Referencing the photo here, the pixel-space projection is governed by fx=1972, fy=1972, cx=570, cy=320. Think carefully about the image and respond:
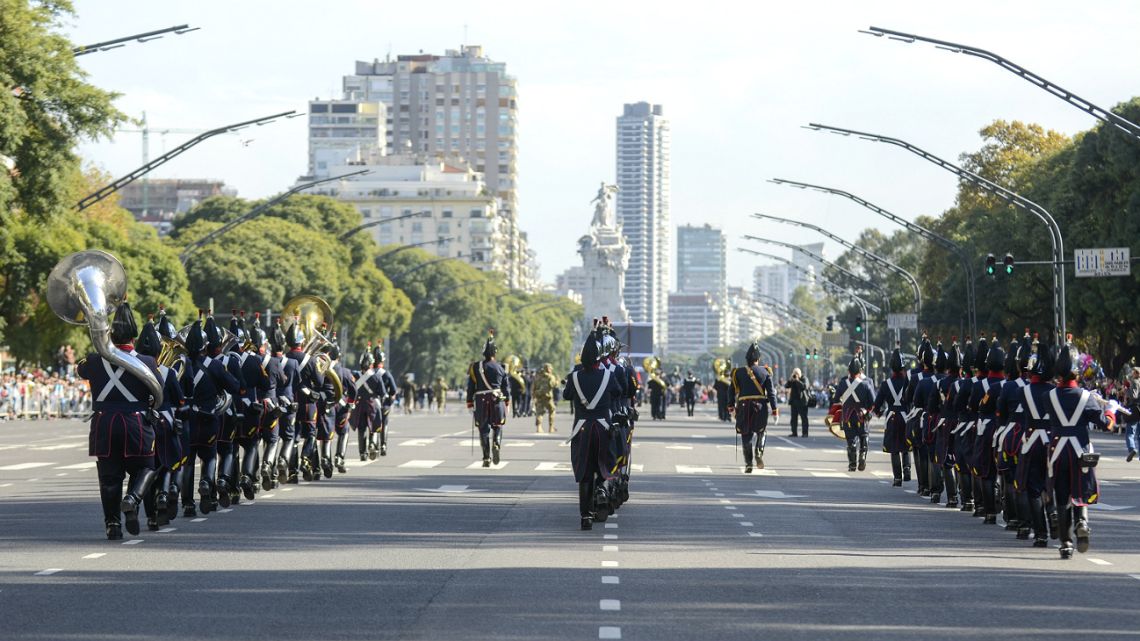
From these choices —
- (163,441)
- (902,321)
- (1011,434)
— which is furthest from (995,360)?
(902,321)

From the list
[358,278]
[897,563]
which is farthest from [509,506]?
[358,278]

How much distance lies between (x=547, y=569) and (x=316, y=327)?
1458 centimetres

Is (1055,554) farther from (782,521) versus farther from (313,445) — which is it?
(313,445)

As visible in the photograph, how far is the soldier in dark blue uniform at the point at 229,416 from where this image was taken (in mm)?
22062

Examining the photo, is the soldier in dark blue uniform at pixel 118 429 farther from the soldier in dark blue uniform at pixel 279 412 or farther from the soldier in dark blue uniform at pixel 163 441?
the soldier in dark blue uniform at pixel 279 412

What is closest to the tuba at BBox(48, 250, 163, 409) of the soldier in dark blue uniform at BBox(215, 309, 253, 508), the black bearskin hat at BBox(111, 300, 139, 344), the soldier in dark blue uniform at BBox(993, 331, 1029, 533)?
the black bearskin hat at BBox(111, 300, 139, 344)

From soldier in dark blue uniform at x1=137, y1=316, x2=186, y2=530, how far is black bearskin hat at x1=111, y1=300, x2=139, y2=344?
0.22m

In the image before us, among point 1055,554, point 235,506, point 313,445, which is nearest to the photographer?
point 1055,554

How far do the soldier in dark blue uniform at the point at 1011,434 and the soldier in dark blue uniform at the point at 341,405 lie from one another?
11.6m

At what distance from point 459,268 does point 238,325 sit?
12914cm

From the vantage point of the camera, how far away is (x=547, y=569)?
15.6 metres

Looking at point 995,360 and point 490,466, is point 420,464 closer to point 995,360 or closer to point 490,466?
point 490,466

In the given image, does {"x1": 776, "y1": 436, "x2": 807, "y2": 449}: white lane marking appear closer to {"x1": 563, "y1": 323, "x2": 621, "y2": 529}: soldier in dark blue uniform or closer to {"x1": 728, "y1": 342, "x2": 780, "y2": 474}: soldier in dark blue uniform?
{"x1": 728, "y1": 342, "x2": 780, "y2": 474}: soldier in dark blue uniform

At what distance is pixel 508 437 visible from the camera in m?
50.1
